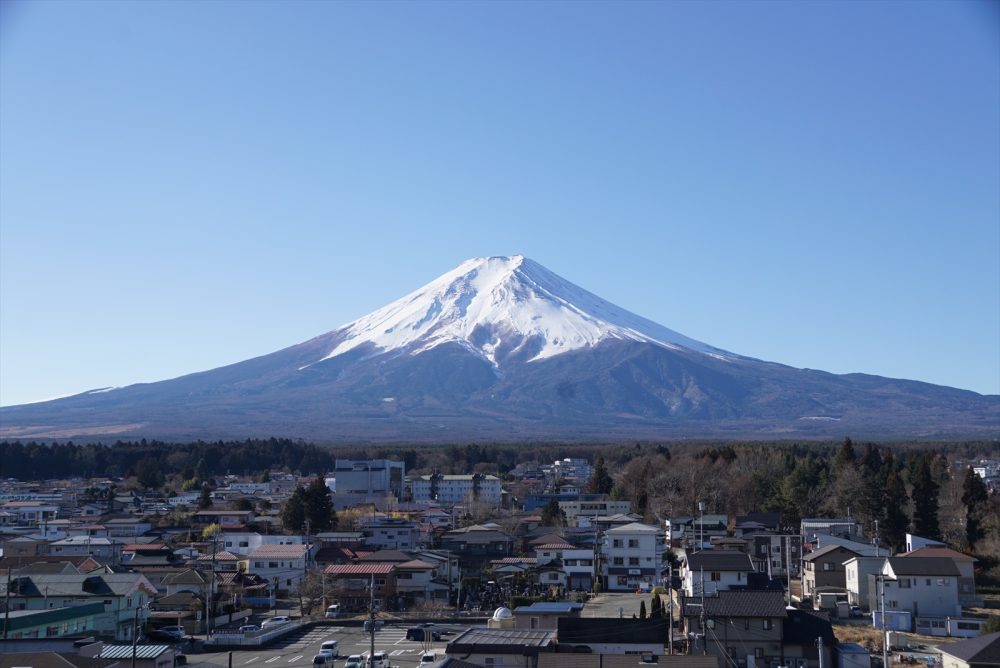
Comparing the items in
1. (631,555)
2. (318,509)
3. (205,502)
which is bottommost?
(631,555)

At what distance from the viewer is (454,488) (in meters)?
55.6

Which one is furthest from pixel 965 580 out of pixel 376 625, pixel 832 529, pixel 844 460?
pixel 844 460

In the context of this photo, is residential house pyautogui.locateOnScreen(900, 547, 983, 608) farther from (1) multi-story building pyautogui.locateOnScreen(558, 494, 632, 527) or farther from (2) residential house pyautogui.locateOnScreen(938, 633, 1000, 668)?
(1) multi-story building pyautogui.locateOnScreen(558, 494, 632, 527)

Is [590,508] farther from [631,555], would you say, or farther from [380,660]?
[380,660]

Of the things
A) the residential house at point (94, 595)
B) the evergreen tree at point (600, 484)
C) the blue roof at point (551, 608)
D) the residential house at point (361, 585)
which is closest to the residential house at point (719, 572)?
the blue roof at point (551, 608)

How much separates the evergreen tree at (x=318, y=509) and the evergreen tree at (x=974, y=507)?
18.7 metres

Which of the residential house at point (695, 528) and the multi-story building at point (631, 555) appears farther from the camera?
the residential house at point (695, 528)

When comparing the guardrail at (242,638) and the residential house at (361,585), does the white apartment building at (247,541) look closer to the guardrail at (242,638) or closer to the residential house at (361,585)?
the residential house at (361,585)

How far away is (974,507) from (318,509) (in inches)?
754

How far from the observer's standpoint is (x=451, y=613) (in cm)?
2594

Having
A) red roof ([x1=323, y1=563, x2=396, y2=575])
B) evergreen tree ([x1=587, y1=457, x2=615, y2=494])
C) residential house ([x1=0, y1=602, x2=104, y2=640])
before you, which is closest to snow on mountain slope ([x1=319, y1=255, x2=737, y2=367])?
evergreen tree ([x1=587, y1=457, x2=615, y2=494])

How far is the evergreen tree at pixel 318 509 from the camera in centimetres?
3694

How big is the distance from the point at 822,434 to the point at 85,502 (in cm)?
8265

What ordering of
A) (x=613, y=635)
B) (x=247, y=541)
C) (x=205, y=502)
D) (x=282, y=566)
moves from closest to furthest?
(x=613, y=635) → (x=282, y=566) → (x=247, y=541) → (x=205, y=502)
